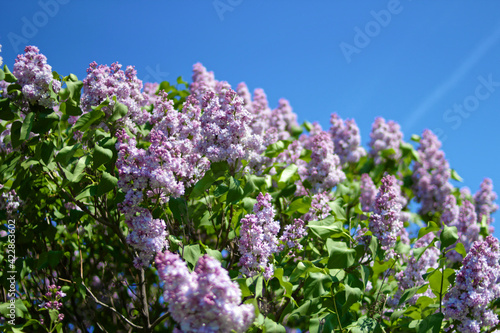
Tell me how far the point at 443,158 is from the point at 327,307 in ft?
20.4

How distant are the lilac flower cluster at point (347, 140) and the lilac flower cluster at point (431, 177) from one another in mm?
1495

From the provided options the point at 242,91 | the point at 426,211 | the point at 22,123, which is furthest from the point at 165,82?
the point at 426,211

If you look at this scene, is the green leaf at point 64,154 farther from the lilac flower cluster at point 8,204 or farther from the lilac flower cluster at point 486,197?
the lilac flower cluster at point 486,197

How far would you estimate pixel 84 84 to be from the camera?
4113 mm

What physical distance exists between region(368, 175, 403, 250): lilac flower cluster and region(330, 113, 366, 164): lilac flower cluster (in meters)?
3.90

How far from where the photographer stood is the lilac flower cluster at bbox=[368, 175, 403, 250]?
3.75 metres

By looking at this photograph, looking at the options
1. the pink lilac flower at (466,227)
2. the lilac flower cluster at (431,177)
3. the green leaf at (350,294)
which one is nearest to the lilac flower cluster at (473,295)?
the green leaf at (350,294)

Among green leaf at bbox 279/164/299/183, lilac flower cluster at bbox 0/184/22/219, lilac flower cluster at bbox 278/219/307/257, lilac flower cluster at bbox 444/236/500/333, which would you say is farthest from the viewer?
lilac flower cluster at bbox 0/184/22/219

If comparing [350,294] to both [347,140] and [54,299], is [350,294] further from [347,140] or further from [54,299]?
[347,140]

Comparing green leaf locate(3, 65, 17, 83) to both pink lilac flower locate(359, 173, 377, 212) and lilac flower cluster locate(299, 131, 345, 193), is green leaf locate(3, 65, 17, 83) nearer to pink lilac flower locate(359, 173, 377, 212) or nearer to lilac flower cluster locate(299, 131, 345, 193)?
lilac flower cluster locate(299, 131, 345, 193)

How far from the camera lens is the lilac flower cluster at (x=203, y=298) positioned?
2.09 meters

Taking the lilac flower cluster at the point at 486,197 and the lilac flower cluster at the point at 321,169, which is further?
the lilac flower cluster at the point at 486,197

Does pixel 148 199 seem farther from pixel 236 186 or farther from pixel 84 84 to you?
pixel 84 84

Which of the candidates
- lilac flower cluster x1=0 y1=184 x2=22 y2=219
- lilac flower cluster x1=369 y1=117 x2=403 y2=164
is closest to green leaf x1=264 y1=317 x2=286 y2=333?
lilac flower cluster x1=0 y1=184 x2=22 y2=219
